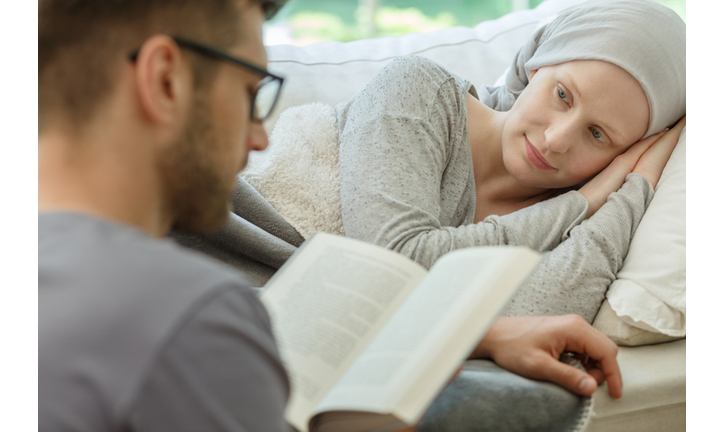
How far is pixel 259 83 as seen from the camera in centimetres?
67

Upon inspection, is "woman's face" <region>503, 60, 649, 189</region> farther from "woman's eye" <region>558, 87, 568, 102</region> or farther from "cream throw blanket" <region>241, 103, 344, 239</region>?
"cream throw blanket" <region>241, 103, 344, 239</region>

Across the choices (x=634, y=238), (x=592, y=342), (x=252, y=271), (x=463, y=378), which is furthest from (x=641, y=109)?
(x=252, y=271)

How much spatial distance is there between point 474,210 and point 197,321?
3.22ft

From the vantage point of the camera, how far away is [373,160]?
3.79 ft

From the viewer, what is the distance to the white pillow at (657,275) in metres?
1.05

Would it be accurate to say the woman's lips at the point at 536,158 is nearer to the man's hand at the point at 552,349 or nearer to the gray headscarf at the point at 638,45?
the gray headscarf at the point at 638,45

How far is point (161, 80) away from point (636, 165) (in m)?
1.08

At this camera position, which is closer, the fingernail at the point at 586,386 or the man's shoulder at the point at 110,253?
the man's shoulder at the point at 110,253

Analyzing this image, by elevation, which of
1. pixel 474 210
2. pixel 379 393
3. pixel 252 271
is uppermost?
pixel 379 393

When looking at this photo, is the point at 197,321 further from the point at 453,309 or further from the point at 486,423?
the point at 486,423

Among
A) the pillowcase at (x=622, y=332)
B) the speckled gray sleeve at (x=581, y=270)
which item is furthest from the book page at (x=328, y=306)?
the pillowcase at (x=622, y=332)

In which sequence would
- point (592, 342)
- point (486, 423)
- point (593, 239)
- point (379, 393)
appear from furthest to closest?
point (593, 239) → point (592, 342) → point (486, 423) → point (379, 393)

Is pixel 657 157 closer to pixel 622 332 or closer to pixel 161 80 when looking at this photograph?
pixel 622 332

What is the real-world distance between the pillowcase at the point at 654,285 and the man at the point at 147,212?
739 mm
